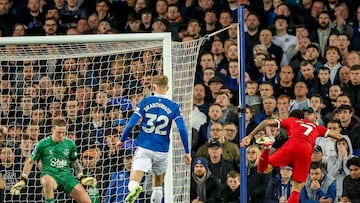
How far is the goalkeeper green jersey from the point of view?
1886 cm

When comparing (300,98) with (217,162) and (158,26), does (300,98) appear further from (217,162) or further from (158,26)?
(158,26)

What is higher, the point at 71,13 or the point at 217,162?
the point at 71,13

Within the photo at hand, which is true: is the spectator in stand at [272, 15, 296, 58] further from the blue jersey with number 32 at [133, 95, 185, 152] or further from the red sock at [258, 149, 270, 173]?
the blue jersey with number 32 at [133, 95, 185, 152]

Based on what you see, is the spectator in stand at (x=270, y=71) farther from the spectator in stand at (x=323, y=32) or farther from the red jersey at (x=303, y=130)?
the red jersey at (x=303, y=130)

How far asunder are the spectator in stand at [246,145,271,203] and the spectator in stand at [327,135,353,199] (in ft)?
2.98

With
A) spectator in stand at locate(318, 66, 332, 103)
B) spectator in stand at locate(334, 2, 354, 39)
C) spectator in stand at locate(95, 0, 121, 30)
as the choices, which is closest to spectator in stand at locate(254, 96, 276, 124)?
spectator in stand at locate(318, 66, 332, 103)

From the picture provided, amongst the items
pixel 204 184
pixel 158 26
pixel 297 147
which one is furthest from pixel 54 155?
pixel 158 26

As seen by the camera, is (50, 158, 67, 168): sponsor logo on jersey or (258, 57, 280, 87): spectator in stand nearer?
(50, 158, 67, 168): sponsor logo on jersey

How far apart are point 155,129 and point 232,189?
7.23 ft

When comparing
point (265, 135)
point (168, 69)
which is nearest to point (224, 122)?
point (265, 135)

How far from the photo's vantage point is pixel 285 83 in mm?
20922

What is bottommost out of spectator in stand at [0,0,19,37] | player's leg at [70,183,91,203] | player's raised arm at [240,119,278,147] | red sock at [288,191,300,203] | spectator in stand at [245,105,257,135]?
red sock at [288,191,300,203]

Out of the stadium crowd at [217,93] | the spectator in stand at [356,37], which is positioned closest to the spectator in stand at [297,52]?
the stadium crowd at [217,93]

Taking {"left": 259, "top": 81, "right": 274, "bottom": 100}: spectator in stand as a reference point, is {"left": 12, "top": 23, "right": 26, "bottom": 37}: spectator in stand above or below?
above
